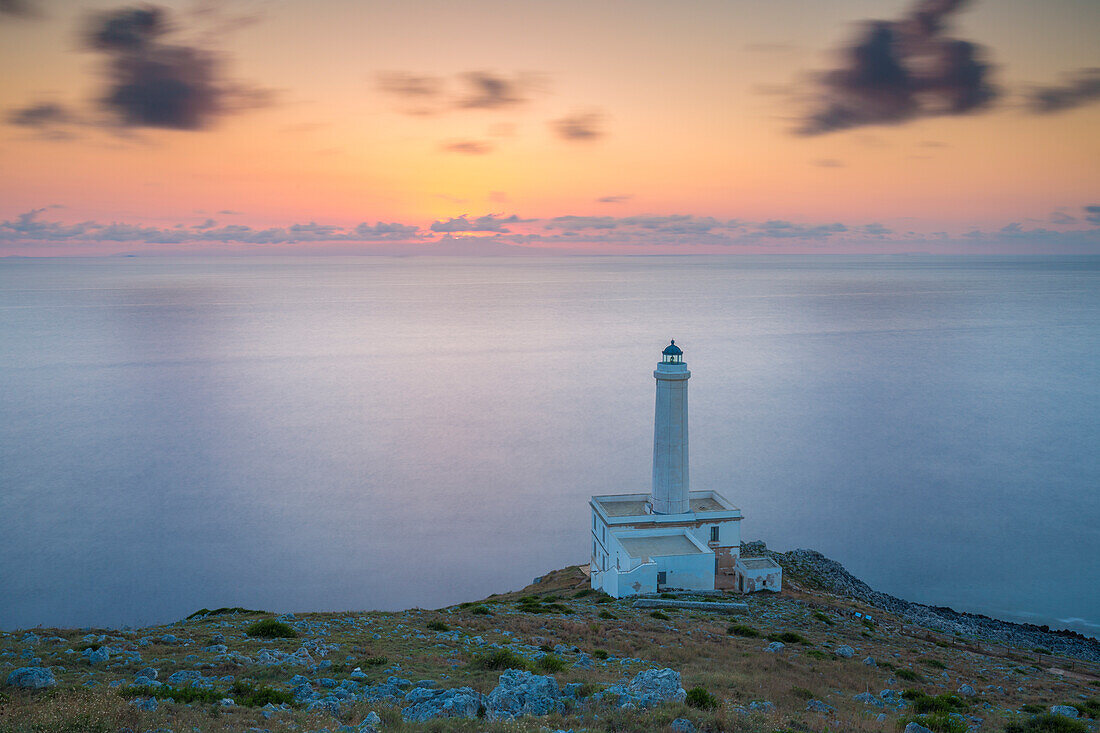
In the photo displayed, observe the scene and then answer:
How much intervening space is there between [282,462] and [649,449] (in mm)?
33849

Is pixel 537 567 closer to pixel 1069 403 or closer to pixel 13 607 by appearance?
pixel 13 607

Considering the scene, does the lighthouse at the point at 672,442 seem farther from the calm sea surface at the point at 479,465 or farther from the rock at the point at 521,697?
the rock at the point at 521,697

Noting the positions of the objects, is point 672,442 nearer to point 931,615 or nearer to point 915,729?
point 931,615

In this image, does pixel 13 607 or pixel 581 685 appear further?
pixel 13 607

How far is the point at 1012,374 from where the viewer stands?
4040 inches

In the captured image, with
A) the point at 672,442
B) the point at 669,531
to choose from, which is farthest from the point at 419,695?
the point at 672,442

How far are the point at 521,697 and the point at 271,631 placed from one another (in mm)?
8566

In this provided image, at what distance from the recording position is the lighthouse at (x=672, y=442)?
32438 mm

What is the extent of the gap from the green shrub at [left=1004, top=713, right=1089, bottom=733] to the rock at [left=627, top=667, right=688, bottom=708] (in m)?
6.73

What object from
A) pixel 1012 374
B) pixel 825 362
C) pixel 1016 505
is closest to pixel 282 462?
pixel 1016 505

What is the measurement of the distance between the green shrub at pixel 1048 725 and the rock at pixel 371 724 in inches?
461

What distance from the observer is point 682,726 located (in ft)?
33.6

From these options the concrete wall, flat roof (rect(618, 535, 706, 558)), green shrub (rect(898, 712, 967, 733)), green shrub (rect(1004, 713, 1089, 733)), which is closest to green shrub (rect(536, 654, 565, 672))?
green shrub (rect(898, 712, 967, 733))

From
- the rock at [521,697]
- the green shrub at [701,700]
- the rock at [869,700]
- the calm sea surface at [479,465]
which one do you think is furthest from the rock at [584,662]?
the calm sea surface at [479,465]
